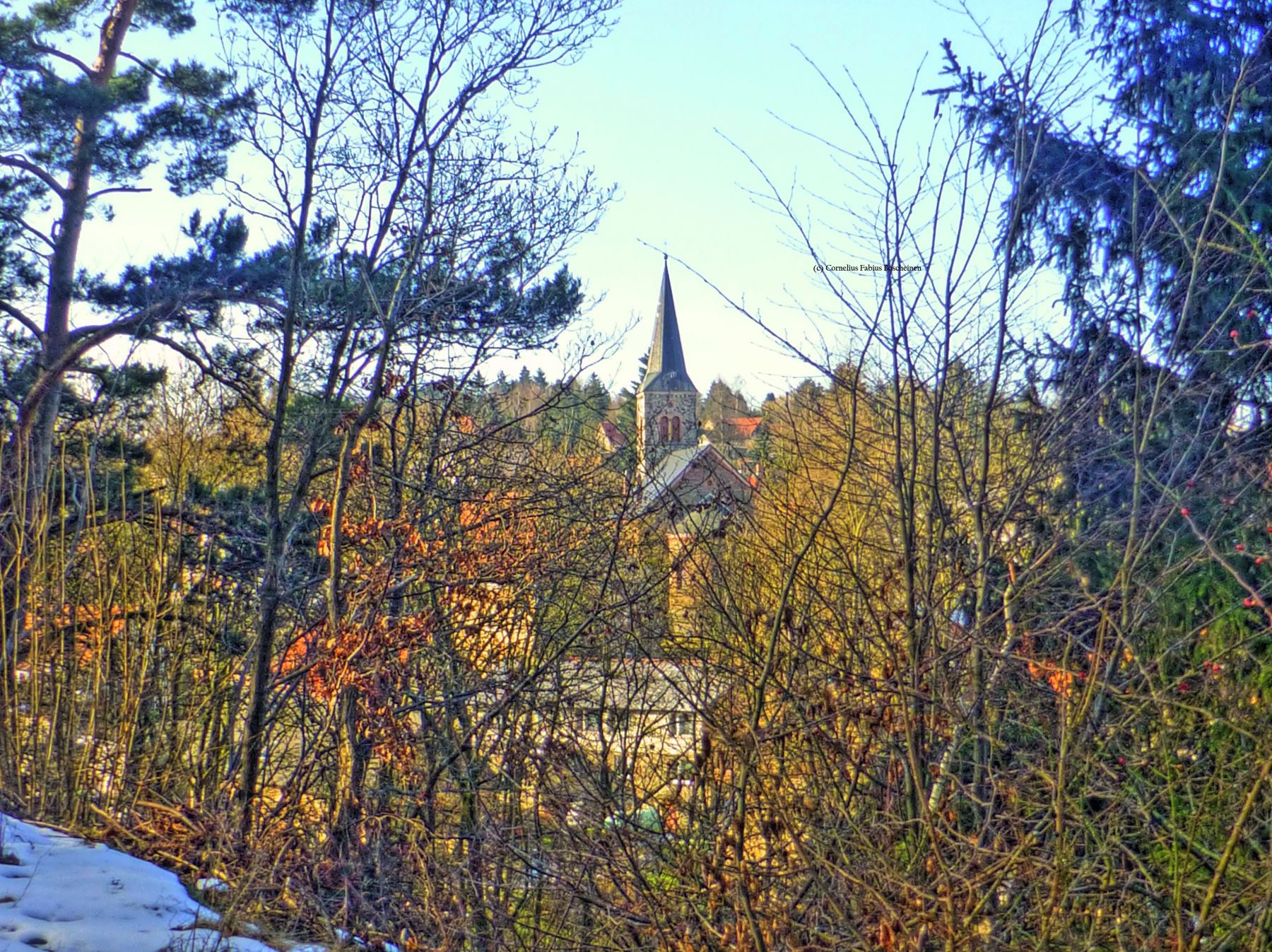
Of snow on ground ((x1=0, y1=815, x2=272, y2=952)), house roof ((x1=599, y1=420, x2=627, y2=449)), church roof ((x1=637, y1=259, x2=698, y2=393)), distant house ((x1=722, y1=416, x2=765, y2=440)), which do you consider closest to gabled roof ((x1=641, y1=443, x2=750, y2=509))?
distant house ((x1=722, y1=416, x2=765, y2=440))

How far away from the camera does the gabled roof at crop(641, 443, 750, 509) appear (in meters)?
5.45

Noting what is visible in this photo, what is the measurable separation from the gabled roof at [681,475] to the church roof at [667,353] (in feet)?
128

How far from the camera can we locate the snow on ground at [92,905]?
3549 millimetres

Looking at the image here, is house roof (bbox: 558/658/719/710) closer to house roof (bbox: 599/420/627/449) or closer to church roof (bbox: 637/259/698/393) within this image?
house roof (bbox: 599/420/627/449)

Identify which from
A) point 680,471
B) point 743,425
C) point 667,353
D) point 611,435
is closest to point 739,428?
point 743,425

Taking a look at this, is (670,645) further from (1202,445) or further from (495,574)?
(1202,445)

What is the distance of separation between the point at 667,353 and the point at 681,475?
41939mm

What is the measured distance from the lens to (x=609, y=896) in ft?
13.0

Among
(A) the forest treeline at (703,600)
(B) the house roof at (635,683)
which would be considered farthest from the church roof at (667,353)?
(B) the house roof at (635,683)

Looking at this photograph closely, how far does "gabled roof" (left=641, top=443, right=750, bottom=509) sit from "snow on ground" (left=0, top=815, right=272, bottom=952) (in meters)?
2.88

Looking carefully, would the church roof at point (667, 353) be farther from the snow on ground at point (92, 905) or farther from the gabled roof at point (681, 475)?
the snow on ground at point (92, 905)

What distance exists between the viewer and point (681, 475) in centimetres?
616

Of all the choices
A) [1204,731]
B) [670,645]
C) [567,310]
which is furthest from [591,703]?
[567,310]

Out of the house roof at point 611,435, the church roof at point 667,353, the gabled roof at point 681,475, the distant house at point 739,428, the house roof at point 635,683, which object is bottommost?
the house roof at point 635,683
